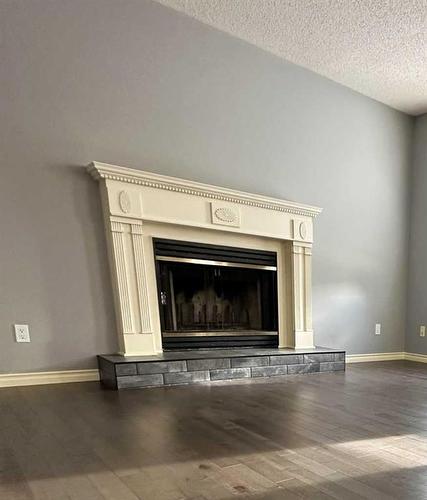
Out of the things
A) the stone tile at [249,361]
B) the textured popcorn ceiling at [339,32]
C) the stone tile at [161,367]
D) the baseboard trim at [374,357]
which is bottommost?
the baseboard trim at [374,357]

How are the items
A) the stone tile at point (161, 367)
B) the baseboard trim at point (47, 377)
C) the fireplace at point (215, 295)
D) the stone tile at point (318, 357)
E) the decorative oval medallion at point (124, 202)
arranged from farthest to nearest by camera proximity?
the stone tile at point (318, 357)
the fireplace at point (215, 295)
the decorative oval medallion at point (124, 202)
the stone tile at point (161, 367)
the baseboard trim at point (47, 377)

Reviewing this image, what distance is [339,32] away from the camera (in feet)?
8.64

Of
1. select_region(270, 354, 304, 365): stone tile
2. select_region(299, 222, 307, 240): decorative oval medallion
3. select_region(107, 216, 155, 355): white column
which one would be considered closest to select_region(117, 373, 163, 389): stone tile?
select_region(107, 216, 155, 355): white column

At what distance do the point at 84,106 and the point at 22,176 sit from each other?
629mm

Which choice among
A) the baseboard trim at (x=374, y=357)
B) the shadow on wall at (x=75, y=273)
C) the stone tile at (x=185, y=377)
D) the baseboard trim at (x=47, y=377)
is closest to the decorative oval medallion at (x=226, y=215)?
the shadow on wall at (x=75, y=273)

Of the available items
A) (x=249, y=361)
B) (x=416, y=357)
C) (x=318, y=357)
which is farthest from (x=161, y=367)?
(x=416, y=357)

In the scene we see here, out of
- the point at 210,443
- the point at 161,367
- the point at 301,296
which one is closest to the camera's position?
the point at 210,443

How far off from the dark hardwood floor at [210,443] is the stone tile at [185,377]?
0.26ft

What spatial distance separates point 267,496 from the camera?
930 mm

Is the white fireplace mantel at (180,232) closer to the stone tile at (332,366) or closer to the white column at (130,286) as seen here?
the white column at (130,286)

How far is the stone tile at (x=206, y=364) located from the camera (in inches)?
86.6

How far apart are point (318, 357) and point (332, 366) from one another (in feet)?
0.58

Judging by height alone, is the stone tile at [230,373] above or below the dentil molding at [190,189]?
below

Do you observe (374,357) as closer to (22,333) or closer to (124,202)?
(124,202)
